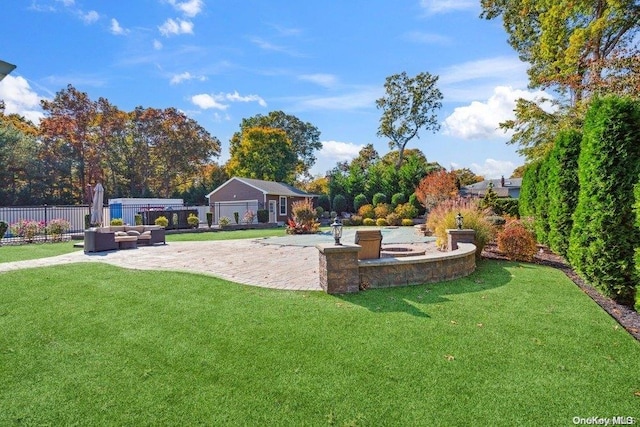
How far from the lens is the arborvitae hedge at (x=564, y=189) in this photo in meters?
8.87

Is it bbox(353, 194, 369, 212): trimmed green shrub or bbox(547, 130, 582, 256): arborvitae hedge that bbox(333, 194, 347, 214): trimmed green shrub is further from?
bbox(547, 130, 582, 256): arborvitae hedge

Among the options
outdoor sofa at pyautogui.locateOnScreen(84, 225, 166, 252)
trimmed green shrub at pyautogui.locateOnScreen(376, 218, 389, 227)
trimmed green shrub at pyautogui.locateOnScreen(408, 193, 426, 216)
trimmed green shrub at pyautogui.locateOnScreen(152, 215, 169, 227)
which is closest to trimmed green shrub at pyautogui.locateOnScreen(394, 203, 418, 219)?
trimmed green shrub at pyautogui.locateOnScreen(408, 193, 426, 216)

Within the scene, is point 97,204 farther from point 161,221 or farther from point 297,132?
point 297,132

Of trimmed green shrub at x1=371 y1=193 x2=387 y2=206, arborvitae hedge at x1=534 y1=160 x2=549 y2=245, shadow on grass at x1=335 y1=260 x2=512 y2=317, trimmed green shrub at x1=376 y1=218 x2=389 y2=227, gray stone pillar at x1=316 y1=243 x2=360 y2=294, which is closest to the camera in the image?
shadow on grass at x1=335 y1=260 x2=512 y2=317

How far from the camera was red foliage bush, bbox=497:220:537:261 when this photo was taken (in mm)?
8750

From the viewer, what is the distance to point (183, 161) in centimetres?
3866

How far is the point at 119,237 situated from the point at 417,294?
10.1 metres

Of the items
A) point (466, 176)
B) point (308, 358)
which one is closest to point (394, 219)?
point (308, 358)

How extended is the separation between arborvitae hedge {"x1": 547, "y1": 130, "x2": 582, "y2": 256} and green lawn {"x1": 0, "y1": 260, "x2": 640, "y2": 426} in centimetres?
417

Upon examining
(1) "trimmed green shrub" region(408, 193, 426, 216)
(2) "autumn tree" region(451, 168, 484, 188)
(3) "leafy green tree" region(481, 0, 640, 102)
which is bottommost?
A: (1) "trimmed green shrub" region(408, 193, 426, 216)

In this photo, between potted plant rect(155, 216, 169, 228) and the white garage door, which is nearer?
potted plant rect(155, 216, 169, 228)

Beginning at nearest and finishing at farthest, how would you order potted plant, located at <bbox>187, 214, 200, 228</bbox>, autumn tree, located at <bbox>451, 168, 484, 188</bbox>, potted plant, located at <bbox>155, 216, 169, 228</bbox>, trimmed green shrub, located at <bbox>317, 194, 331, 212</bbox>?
potted plant, located at <bbox>155, 216, 169, 228</bbox>
potted plant, located at <bbox>187, 214, 200, 228</bbox>
trimmed green shrub, located at <bbox>317, 194, 331, 212</bbox>
autumn tree, located at <bbox>451, 168, 484, 188</bbox>

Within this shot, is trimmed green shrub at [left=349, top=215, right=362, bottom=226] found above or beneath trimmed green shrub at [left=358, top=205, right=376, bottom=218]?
beneath

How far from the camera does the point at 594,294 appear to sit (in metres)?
5.98
